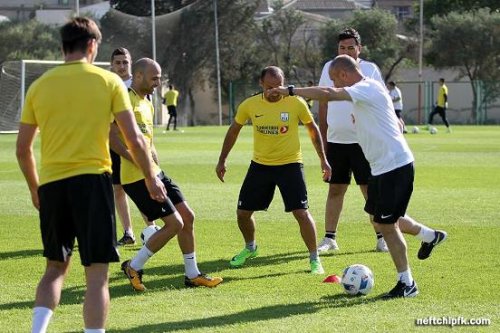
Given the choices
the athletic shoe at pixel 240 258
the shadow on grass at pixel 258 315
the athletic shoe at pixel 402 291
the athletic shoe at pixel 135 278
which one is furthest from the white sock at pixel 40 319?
the athletic shoe at pixel 240 258

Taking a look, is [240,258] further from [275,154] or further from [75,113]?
[75,113]

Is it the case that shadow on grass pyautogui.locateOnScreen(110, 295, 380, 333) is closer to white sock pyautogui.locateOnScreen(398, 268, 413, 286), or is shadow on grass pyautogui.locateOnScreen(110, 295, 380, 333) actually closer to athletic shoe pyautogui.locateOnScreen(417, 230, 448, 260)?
white sock pyautogui.locateOnScreen(398, 268, 413, 286)

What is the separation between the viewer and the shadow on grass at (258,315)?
7496 millimetres

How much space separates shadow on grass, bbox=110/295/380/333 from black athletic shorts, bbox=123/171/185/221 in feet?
4.55

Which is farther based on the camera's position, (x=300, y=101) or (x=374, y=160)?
(x=300, y=101)

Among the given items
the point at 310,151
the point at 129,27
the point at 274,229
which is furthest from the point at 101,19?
the point at 274,229

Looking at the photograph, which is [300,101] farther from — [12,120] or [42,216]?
[12,120]

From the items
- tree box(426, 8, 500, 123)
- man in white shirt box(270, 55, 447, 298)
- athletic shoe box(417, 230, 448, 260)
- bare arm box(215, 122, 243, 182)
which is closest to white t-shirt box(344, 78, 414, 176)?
man in white shirt box(270, 55, 447, 298)

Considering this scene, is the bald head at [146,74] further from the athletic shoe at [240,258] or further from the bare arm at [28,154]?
the bare arm at [28,154]

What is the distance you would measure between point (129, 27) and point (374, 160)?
46097 mm

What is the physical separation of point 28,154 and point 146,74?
→ 2.89 meters

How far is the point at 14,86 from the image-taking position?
3891 centimetres

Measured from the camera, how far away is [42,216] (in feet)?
21.3

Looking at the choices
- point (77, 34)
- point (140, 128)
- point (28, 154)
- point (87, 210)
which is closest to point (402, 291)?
point (140, 128)
